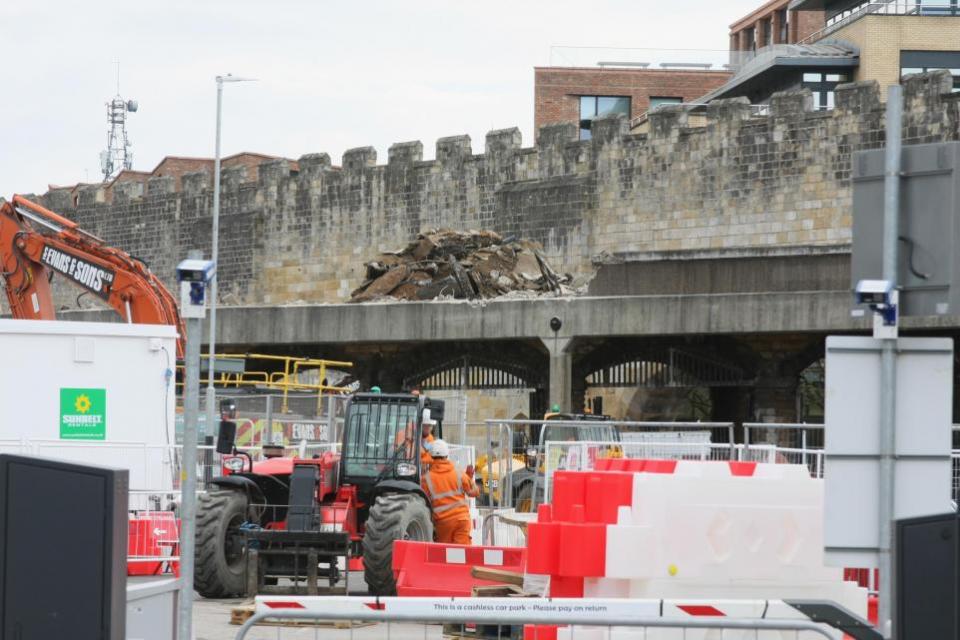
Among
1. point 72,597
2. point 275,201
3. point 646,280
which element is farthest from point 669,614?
point 275,201

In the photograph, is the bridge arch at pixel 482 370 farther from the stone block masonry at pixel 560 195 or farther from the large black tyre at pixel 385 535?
the large black tyre at pixel 385 535

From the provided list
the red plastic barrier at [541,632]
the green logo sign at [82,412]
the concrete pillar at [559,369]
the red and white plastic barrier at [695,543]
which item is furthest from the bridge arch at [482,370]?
the red plastic barrier at [541,632]

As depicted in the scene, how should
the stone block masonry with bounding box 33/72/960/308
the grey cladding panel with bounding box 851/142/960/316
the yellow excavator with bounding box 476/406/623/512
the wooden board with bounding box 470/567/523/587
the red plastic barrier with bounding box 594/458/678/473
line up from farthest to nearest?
1. the stone block masonry with bounding box 33/72/960/308
2. the yellow excavator with bounding box 476/406/623/512
3. the wooden board with bounding box 470/567/523/587
4. the red plastic barrier with bounding box 594/458/678/473
5. the grey cladding panel with bounding box 851/142/960/316

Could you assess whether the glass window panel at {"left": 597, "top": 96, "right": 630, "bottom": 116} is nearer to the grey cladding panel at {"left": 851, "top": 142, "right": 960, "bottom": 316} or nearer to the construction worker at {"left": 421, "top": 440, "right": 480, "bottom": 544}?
the construction worker at {"left": 421, "top": 440, "right": 480, "bottom": 544}

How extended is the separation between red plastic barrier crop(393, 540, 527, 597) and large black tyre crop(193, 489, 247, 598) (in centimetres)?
189

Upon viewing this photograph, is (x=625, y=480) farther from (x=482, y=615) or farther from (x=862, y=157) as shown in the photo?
(x=862, y=157)

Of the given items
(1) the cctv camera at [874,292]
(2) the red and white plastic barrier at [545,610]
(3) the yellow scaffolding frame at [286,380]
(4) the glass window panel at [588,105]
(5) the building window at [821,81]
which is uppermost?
(5) the building window at [821,81]

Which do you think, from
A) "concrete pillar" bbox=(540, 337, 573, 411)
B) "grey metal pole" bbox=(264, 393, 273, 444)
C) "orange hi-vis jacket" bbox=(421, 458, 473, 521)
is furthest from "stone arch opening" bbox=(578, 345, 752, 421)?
"orange hi-vis jacket" bbox=(421, 458, 473, 521)

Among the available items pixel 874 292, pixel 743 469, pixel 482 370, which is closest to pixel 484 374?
pixel 482 370

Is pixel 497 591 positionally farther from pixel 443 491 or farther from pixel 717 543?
pixel 443 491

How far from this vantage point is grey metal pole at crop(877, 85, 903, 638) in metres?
5.95

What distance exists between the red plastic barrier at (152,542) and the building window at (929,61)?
41147 mm

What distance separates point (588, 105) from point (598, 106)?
0.40m

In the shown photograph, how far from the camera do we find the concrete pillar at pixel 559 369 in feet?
97.0
